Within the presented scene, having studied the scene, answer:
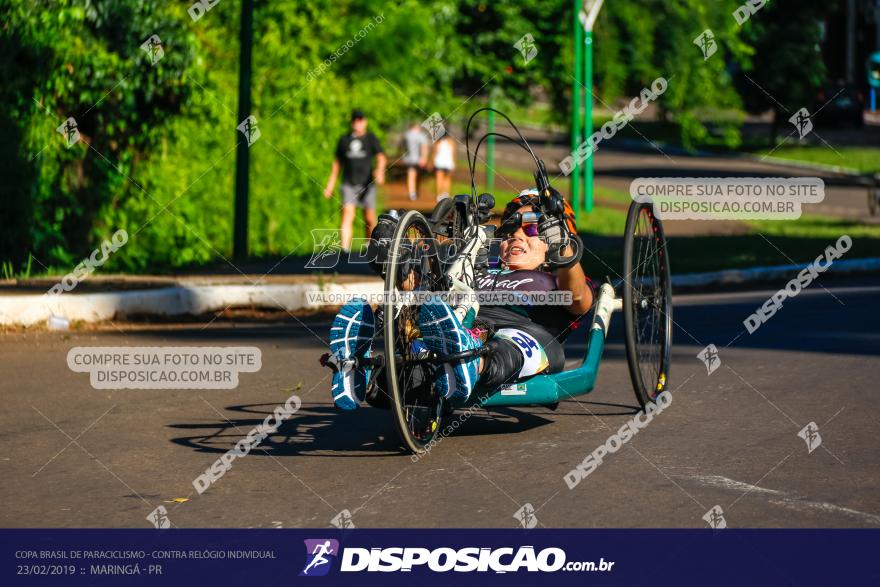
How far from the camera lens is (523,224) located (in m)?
7.62

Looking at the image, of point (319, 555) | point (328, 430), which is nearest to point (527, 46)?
point (328, 430)

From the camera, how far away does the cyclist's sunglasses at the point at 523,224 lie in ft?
24.8

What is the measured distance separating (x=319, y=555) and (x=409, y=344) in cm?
166

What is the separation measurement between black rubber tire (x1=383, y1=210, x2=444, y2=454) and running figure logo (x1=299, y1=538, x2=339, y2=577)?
1.06m

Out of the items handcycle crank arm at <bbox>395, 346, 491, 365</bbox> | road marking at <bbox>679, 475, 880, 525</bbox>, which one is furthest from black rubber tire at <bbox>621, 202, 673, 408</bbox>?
road marking at <bbox>679, 475, 880, 525</bbox>

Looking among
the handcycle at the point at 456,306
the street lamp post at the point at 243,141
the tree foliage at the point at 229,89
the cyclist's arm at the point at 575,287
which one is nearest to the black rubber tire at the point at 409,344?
the handcycle at the point at 456,306

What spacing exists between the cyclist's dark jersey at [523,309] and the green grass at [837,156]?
33117mm

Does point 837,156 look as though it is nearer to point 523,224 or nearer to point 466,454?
point 523,224

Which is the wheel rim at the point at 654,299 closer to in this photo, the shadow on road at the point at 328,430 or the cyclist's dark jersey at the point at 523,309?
the cyclist's dark jersey at the point at 523,309

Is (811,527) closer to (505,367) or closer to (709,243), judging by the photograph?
(505,367)

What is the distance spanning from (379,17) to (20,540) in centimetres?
1758

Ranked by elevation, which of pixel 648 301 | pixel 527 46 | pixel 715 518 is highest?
pixel 527 46

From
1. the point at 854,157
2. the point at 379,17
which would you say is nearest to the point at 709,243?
the point at 379,17

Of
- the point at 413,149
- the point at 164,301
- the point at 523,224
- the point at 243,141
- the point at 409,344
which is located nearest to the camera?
the point at 409,344
